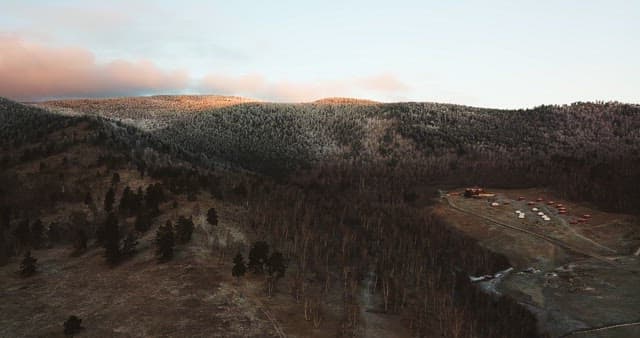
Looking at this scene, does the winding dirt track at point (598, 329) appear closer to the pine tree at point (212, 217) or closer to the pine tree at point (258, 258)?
the pine tree at point (258, 258)

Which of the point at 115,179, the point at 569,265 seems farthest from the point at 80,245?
the point at 569,265

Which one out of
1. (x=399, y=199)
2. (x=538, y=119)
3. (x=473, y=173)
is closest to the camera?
(x=399, y=199)

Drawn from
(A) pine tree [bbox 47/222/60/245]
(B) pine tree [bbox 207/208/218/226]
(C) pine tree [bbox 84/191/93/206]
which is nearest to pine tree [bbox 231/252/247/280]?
(B) pine tree [bbox 207/208/218/226]

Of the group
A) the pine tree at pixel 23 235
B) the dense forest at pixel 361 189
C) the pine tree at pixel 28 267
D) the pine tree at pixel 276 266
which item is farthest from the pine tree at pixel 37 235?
the pine tree at pixel 276 266

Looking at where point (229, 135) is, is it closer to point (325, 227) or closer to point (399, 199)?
point (399, 199)

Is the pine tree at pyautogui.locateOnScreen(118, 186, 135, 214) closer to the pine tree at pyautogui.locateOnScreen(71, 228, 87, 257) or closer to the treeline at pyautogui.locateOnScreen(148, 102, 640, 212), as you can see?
the pine tree at pyautogui.locateOnScreen(71, 228, 87, 257)

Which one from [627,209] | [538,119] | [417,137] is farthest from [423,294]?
[538,119]
